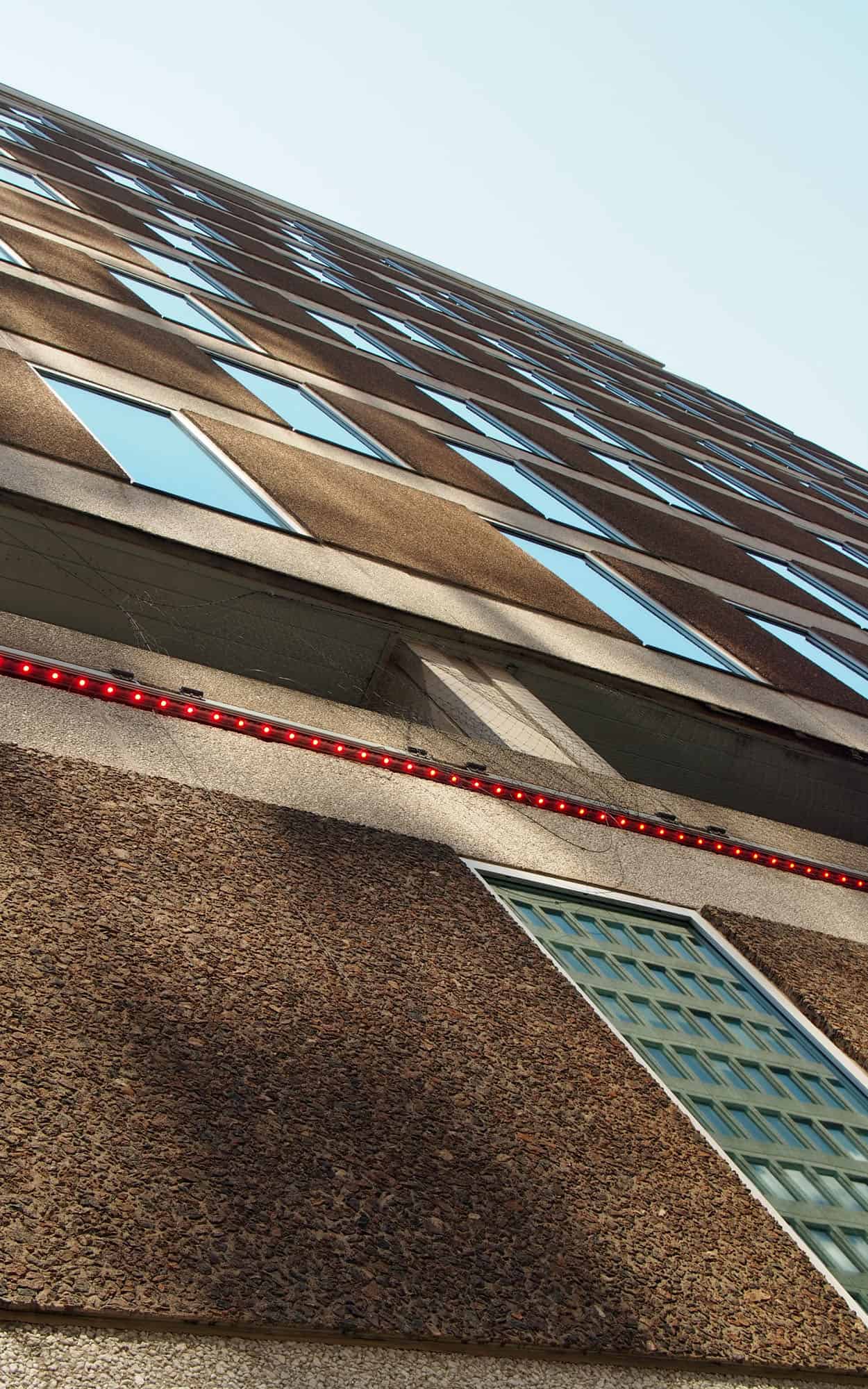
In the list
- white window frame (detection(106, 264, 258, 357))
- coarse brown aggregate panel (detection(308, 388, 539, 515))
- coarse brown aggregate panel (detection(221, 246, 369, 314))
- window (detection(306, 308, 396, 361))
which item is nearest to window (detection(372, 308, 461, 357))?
coarse brown aggregate panel (detection(221, 246, 369, 314))

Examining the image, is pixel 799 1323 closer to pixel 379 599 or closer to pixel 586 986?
pixel 586 986

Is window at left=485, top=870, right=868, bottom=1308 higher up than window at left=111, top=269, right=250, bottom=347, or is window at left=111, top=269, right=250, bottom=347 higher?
window at left=111, top=269, right=250, bottom=347

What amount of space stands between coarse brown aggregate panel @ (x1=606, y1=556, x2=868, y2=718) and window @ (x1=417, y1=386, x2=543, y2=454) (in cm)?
381

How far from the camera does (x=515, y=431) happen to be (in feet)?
52.7

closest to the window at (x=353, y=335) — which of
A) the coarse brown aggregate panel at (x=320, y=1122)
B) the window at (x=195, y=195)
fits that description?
the window at (x=195, y=195)

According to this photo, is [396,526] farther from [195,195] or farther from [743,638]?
[195,195]

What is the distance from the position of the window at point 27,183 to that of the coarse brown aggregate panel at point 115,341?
5.72 m

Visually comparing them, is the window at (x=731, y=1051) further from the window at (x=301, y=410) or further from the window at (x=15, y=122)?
the window at (x=15, y=122)

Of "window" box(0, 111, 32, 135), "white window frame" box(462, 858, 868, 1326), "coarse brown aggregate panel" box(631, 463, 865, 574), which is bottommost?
"white window frame" box(462, 858, 868, 1326)

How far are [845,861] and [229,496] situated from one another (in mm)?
4714

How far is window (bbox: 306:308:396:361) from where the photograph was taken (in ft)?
56.1

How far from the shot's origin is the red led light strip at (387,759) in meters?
5.32

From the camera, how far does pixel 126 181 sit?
902 inches

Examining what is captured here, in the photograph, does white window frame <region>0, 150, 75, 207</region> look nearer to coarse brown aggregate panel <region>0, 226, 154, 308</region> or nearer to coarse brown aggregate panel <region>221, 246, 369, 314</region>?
coarse brown aggregate panel <region>221, 246, 369, 314</region>
